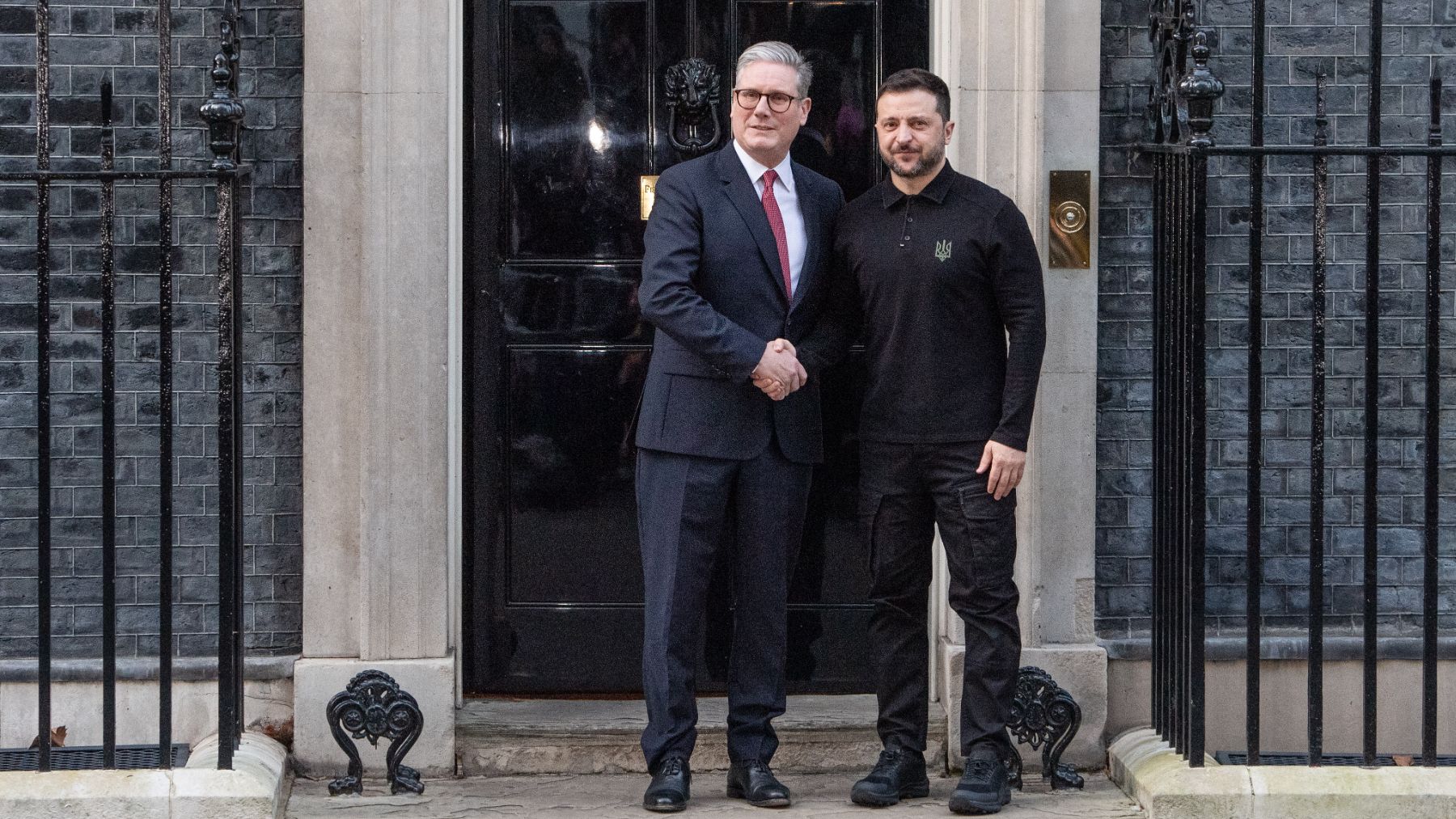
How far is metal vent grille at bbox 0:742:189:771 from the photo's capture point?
15.3 feet

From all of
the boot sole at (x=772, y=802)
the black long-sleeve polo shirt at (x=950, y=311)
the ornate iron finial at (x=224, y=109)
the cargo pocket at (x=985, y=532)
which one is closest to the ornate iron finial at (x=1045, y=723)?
the cargo pocket at (x=985, y=532)

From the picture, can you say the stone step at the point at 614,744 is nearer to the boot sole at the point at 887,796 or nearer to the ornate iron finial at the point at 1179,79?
the boot sole at the point at 887,796

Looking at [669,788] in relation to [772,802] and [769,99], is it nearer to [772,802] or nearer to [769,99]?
[772,802]

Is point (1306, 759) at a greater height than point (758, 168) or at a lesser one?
lesser

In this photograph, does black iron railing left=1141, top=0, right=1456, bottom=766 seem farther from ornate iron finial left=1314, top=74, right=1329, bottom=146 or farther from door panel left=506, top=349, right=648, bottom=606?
door panel left=506, top=349, right=648, bottom=606

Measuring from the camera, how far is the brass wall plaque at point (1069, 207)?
16.2ft

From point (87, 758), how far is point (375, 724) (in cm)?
86

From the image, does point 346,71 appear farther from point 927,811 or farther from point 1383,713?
point 1383,713

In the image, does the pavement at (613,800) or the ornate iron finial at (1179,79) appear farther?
the pavement at (613,800)

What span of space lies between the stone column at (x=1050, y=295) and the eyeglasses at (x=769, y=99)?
0.78m

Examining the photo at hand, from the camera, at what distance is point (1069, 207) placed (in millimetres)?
4949

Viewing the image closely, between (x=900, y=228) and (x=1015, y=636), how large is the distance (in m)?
1.16

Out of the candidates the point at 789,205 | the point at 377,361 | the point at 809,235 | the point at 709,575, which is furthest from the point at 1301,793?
the point at 377,361

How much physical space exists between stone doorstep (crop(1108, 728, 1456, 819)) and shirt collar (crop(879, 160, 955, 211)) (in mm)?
1728
